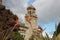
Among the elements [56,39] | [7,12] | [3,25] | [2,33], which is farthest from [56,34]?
[7,12]

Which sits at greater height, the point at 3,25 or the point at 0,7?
the point at 0,7

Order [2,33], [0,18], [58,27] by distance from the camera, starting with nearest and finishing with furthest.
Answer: [58,27]
[2,33]
[0,18]

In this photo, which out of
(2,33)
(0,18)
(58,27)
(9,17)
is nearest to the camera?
(58,27)

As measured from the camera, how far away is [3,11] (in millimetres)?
5012

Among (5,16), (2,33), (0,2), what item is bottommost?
(2,33)

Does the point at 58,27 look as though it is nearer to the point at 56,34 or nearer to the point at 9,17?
the point at 56,34

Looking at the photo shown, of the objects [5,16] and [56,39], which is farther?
[5,16]

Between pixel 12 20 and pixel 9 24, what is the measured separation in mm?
161

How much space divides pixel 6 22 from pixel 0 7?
373 mm

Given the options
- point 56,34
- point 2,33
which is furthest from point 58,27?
point 2,33

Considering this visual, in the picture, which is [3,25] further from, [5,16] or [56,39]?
[56,39]

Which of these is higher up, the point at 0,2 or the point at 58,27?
the point at 0,2

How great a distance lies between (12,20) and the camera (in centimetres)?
501

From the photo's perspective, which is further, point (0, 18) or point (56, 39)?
point (0, 18)
